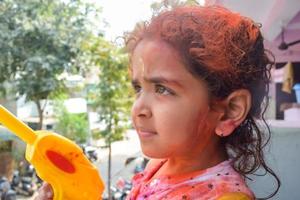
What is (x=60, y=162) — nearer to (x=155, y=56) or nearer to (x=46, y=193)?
(x=46, y=193)

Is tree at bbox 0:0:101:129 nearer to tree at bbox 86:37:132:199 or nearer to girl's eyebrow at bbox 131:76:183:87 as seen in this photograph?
tree at bbox 86:37:132:199

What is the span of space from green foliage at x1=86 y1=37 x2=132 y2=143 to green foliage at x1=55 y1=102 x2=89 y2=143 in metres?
3.05

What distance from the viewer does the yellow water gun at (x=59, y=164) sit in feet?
2.37

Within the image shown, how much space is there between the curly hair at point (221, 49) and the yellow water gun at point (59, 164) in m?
0.23

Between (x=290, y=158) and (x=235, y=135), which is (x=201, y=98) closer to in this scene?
(x=235, y=135)

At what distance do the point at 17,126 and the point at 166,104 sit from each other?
28 cm

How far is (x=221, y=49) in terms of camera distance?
2.14ft

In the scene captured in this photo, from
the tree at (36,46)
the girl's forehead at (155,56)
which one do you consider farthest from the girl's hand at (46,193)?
the tree at (36,46)

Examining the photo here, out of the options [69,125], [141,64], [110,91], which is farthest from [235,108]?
[69,125]

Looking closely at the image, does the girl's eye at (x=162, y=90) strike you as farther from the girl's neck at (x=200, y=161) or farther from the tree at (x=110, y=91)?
the tree at (x=110, y=91)

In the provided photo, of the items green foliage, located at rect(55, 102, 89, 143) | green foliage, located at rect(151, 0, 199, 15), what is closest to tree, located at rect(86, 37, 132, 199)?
green foliage, located at rect(55, 102, 89, 143)

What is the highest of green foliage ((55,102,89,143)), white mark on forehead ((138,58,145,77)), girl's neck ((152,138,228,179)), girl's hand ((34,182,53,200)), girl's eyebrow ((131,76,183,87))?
white mark on forehead ((138,58,145,77))

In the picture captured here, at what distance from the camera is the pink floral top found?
25.8 inches

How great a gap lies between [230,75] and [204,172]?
175 mm
